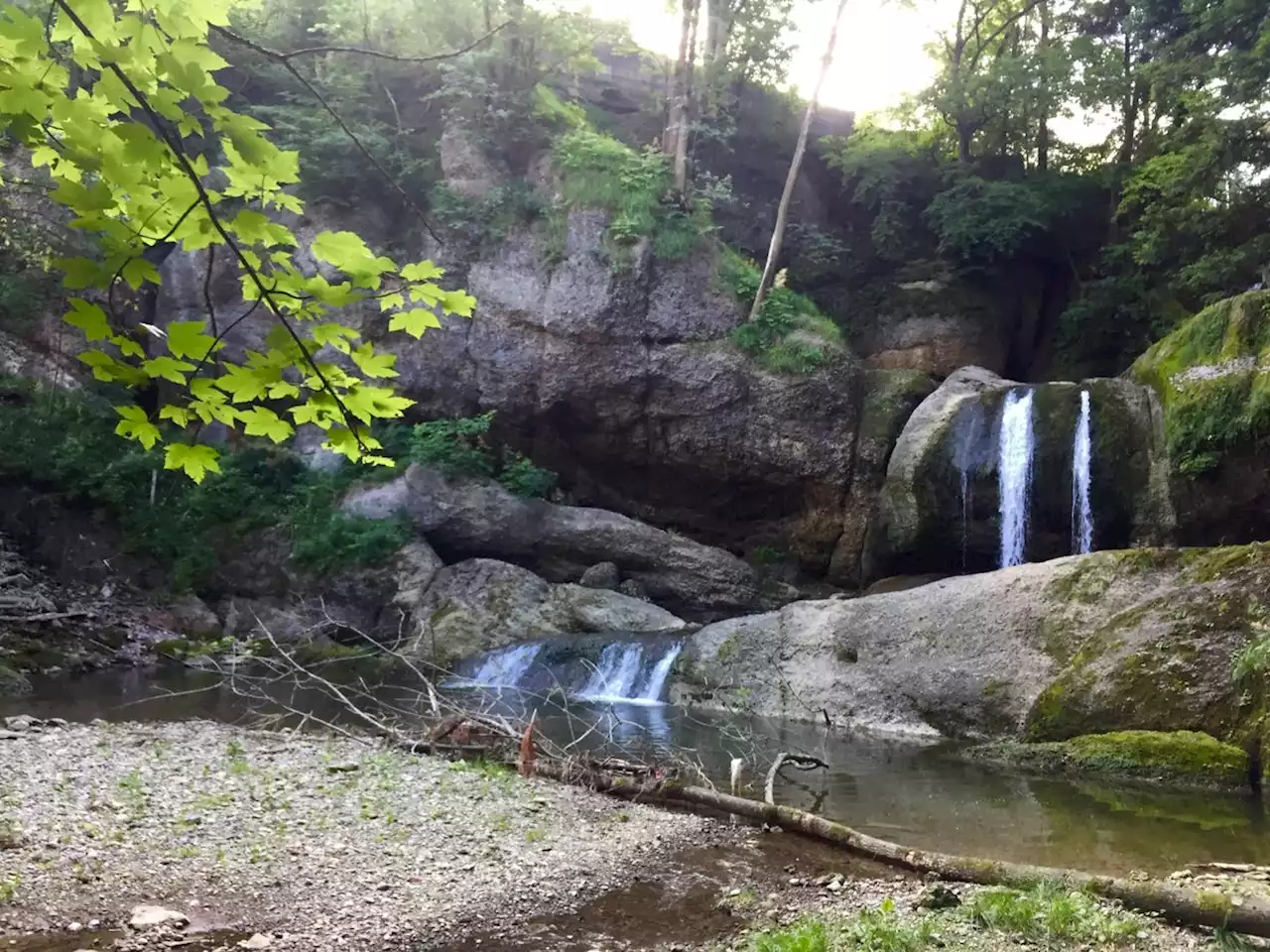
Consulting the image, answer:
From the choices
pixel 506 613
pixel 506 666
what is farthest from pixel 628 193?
pixel 506 666

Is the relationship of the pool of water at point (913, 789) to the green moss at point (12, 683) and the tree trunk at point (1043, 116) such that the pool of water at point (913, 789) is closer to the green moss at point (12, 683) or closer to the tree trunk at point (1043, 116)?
the green moss at point (12, 683)

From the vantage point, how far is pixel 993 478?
15.9m

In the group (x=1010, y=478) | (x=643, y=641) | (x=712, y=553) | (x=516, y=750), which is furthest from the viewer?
(x=712, y=553)

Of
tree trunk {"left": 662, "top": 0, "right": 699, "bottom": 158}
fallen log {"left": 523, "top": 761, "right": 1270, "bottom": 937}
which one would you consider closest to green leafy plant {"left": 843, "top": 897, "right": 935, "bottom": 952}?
fallen log {"left": 523, "top": 761, "right": 1270, "bottom": 937}

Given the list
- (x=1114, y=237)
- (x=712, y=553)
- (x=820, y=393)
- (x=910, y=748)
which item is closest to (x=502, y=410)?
(x=712, y=553)

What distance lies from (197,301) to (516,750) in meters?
15.9

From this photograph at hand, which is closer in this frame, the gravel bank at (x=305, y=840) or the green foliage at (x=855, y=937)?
the green foliage at (x=855, y=937)

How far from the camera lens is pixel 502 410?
67.0ft

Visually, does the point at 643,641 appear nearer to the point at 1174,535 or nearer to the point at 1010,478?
the point at 1010,478

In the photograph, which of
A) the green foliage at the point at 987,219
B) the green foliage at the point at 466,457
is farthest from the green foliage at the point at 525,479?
the green foliage at the point at 987,219

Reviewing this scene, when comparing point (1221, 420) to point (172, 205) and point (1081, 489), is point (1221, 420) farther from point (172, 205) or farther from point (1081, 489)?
point (172, 205)

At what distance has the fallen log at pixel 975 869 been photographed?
399 centimetres

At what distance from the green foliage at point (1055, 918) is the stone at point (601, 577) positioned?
14.0 m

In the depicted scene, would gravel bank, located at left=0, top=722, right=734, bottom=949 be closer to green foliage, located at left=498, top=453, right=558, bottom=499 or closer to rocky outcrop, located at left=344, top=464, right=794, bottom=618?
rocky outcrop, located at left=344, top=464, right=794, bottom=618
